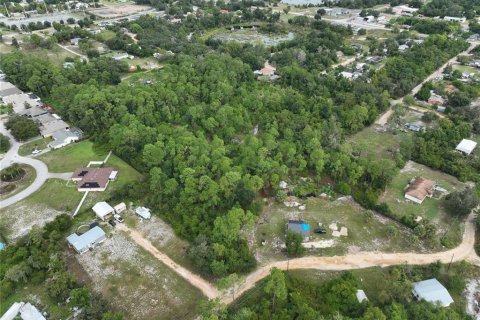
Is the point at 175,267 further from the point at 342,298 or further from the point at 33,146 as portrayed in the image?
the point at 33,146

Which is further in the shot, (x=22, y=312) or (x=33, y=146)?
(x=33, y=146)

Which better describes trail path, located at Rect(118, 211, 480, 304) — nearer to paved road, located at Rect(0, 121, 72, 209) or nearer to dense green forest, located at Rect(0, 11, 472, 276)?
dense green forest, located at Rect(0, 11, 472, 276)

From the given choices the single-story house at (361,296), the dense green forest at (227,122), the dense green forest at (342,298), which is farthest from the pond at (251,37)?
the single-story house at (361,296)

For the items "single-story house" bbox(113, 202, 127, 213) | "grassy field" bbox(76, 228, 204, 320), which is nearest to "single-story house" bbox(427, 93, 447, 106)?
"grassy field" bbox(76, 228, 204, 320)

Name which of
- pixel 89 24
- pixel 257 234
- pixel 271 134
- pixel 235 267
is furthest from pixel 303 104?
pixel 89 24

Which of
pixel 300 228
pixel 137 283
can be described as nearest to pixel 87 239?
pixel 137 283

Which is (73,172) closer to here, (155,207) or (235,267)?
(155,207)
